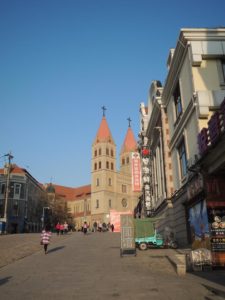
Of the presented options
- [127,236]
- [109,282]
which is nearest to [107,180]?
[127,236]

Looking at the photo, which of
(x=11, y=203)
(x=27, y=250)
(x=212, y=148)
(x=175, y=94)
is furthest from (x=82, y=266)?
(x=11, y=203)

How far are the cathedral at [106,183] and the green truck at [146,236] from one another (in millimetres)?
71922

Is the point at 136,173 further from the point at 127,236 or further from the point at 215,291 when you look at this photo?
the point at 215,291

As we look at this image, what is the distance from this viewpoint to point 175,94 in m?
22.1

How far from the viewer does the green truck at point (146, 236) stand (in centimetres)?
2050

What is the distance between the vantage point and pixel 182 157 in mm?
20766

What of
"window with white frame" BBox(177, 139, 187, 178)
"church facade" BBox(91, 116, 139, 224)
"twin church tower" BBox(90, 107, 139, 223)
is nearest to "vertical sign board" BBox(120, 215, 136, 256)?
"window with white frame" BBox(177, 139, 187, 178)

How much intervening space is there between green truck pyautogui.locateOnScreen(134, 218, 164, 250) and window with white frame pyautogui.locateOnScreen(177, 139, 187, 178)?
11.9 feet

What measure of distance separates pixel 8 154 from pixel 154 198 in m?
25.1

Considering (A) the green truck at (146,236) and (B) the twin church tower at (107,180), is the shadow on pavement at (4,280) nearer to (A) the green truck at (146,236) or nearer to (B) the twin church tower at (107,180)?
(A) the green truck at (146,236)

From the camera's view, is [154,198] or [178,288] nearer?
[178,288]

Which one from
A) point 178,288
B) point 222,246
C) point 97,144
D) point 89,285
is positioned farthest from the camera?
point 97,144

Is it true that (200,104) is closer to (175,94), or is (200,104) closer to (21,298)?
(175,94)

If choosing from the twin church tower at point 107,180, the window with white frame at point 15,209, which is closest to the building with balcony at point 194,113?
the window with white frame at point 15,209
